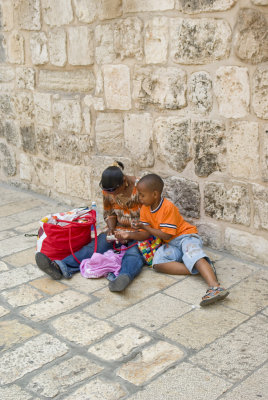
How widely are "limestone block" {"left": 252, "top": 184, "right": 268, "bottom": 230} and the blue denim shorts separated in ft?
1.46

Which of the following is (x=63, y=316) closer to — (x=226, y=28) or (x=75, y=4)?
(x=226, y=28)

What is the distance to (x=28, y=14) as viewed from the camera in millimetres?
5215

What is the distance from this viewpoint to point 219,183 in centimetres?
393

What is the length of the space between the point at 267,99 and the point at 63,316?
1.94m

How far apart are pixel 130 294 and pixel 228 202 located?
3.41 feet

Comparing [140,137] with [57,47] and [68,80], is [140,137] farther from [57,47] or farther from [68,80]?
[57,47]

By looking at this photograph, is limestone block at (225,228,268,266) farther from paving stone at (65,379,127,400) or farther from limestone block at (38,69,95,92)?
limestone block at (38,69,95,92)

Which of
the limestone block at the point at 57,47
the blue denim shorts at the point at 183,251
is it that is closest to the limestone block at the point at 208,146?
the blue denim shorts at the point at 183,251

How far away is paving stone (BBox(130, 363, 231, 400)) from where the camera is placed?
246 cm

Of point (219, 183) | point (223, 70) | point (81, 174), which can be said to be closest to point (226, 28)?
point (223, 70)

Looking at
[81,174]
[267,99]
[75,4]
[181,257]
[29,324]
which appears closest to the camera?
[29,324]

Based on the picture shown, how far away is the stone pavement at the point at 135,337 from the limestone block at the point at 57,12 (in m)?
2.34

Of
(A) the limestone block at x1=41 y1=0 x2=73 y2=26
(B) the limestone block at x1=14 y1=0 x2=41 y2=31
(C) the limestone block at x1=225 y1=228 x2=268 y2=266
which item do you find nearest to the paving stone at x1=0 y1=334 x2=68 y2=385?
(C) the limestone block at x1=225 y1=228 x2=268 y2=266

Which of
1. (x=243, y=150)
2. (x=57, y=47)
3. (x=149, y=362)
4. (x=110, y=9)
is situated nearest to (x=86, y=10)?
(x=110, y=9)
